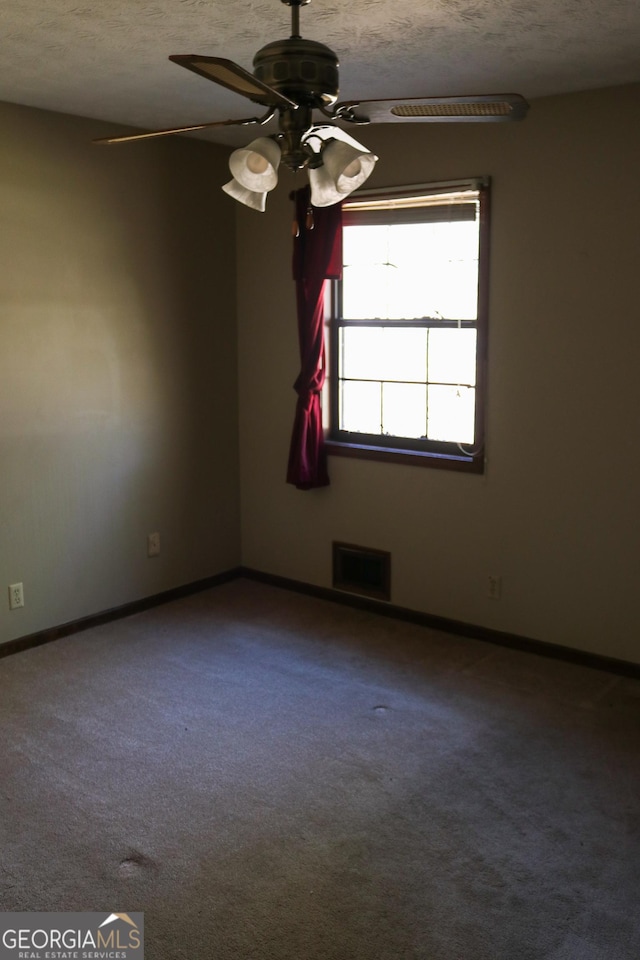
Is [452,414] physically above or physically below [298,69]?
below

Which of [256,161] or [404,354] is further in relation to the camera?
[404,354]

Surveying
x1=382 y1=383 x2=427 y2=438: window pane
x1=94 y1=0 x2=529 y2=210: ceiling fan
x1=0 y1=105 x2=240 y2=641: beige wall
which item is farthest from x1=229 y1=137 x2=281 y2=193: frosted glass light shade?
x1=382 y1=383 x2=427 y2=438: window pane

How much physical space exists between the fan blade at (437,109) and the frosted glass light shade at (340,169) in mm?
102

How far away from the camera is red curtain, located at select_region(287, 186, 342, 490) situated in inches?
179

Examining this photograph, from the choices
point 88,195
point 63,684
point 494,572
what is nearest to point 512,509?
point 494,572

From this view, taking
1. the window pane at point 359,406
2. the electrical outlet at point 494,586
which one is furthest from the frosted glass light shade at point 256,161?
the electrical outlet at point 494,586

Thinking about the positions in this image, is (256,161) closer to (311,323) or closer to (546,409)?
(546,409)

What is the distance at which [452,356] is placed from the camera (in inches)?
172

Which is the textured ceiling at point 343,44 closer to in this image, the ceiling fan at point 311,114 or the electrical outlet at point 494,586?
the ceiling fan at point 311,114

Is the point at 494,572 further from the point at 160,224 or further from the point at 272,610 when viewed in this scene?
the point at 160,224

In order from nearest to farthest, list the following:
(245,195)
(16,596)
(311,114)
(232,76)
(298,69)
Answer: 1. (232,76)
2. (298,69)
3. (311,114)
4. (245,195)
5. (16,596)

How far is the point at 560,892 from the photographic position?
2.52 m

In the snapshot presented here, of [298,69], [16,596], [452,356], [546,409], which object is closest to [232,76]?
[298,69]

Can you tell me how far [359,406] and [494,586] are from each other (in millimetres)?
1211
